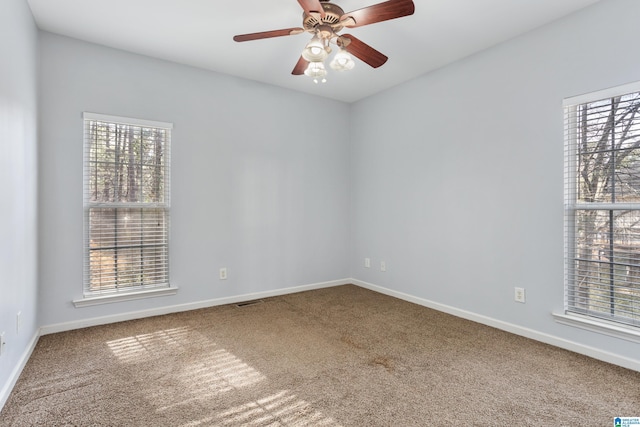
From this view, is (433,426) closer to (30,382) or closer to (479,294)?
(479,294)

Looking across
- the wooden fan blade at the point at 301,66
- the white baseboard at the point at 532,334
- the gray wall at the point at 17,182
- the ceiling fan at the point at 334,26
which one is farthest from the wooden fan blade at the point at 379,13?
the white baseboard at the point at 532,334

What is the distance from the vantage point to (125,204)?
10.5 ft


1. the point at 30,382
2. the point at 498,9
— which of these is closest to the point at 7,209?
the point at 30,382

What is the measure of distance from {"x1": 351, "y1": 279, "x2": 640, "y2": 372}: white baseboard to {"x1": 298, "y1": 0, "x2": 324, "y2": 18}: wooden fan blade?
2897mm

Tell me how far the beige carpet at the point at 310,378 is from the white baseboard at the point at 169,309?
0.12m

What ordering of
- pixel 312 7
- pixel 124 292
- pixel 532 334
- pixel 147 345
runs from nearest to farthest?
pixel 312 7 → pixel 147 345 → pixel 532 334 → pixel 124 292

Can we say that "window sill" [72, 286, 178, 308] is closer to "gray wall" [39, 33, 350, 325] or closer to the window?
"gray wall" [39, 33, 350, 325]

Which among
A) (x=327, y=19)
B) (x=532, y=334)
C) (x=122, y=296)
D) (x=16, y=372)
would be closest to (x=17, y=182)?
(x=16, y=372)

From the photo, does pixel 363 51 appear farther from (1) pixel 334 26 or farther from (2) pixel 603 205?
(2) pixel 603 205

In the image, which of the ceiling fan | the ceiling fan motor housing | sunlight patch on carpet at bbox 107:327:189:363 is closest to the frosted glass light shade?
the ceiling fan

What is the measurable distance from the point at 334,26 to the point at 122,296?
2966 millimetres

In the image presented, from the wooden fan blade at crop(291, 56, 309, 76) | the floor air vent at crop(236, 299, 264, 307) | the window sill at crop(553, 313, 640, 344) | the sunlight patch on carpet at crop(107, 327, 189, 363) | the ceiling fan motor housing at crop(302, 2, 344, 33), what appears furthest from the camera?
the floor air vent at crop(236, 299, 264, 307)

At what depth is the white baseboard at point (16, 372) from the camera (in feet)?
6.11

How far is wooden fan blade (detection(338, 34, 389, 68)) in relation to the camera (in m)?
2.30
